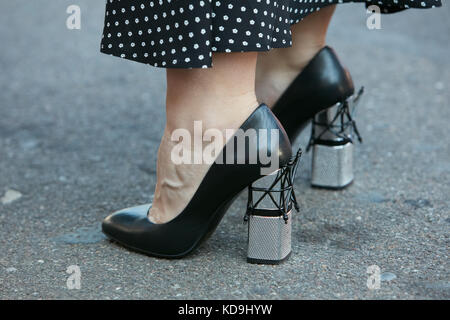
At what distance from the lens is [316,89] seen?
4.91 ft

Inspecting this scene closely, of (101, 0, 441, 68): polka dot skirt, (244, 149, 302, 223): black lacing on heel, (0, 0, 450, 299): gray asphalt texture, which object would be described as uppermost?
(101, 0, 441, 68): polka dot skirt

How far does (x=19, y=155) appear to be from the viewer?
1916 mm

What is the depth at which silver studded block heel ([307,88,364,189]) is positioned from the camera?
1602 millimetres

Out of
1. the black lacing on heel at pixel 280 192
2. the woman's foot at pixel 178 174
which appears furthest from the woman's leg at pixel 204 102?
the black lacing on heel at pixel 280 192

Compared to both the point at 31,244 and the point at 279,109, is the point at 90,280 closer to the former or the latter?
the point at 31,244

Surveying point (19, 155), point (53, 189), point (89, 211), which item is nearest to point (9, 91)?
point (19, 155)

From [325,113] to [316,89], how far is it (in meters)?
0.12

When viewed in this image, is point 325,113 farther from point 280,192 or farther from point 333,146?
point 280,192

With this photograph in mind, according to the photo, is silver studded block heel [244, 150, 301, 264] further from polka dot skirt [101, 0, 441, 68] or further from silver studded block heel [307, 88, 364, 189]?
silver studded block heel [307, 88, 364, 189]

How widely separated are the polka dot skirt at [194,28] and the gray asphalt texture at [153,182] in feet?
1.36

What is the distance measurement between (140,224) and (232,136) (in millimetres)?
280

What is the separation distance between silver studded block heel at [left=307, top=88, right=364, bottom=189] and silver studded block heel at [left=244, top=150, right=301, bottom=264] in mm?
387

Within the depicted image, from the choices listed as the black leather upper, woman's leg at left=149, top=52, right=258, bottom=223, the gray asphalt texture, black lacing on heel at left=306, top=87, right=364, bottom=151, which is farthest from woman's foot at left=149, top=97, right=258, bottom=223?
black lacing on heel at left=306, top=87, right=364, bottom=151

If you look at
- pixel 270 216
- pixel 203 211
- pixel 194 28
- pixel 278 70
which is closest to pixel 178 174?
pixel 203 211
